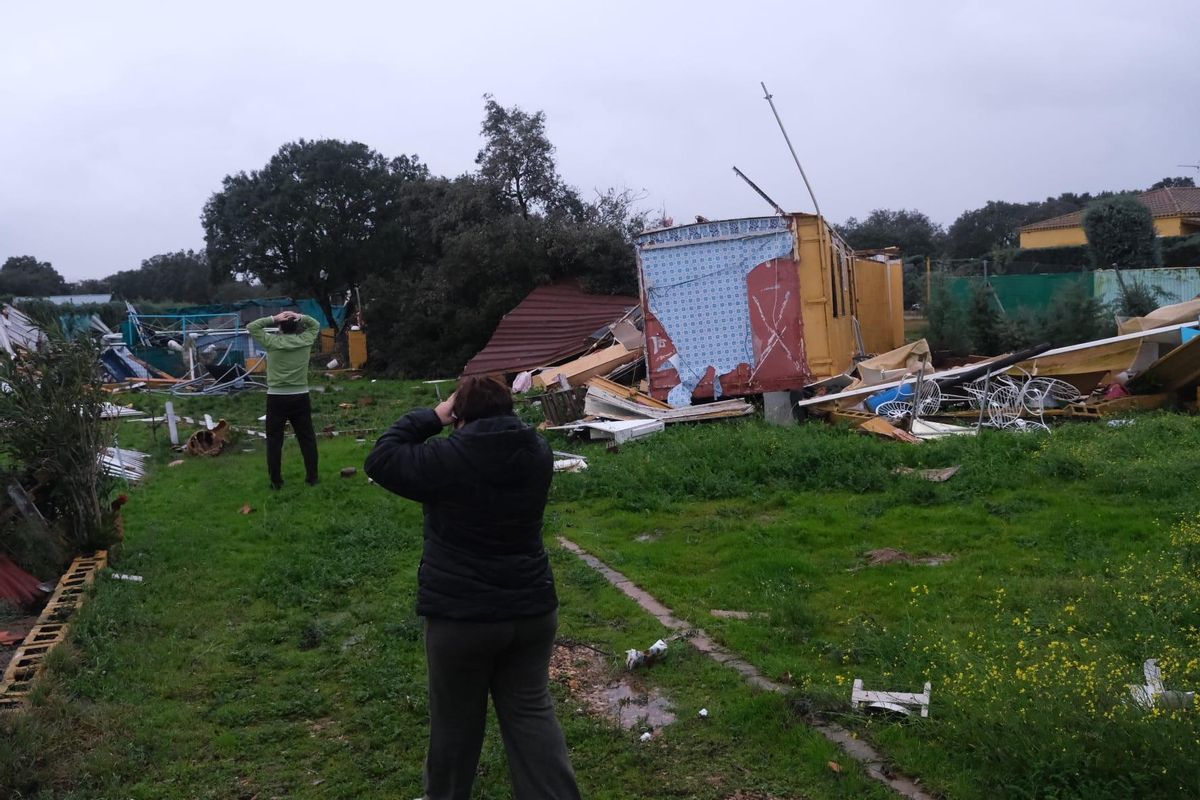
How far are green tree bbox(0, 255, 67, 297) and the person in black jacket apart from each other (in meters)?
62.7

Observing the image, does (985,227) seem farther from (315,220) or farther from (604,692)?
(604,692)

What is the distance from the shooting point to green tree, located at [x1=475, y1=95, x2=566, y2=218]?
78.9 feet

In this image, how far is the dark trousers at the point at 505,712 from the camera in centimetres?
340

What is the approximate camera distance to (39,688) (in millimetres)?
4625

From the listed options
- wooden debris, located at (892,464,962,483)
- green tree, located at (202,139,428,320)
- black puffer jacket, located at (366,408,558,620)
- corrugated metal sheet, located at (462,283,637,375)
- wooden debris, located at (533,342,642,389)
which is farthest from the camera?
green tree, located at (202,139,428,320)

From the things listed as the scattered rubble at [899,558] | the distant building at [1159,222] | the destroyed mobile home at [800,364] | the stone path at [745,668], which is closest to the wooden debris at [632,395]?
the destroyed mobile home at [800,364]

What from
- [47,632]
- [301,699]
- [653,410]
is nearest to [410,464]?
[301,699]

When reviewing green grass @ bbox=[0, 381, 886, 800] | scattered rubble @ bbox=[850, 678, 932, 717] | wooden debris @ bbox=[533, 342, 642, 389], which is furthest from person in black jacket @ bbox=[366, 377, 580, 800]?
wooden debris @ bbox=[533, 342, 642, 389]

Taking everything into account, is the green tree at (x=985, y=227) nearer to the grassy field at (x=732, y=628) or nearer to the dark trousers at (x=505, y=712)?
the grassy field at (x=732, y=628)

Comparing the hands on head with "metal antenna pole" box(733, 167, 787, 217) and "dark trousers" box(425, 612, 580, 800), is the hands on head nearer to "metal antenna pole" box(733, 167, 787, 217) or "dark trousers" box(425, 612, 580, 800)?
"dark trousers" box(425, 612, 580, 800)

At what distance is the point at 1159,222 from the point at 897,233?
1479 centimetres

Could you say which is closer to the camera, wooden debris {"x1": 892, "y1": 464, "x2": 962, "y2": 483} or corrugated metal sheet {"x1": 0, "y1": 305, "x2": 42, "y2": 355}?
corrugated metal sheet {"x1": 0, "y1": 305, "x2": 42, "y2": 355}

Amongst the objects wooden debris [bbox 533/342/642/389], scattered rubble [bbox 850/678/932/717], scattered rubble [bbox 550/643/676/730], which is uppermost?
wooden debris [bbox 533/342/642/389]

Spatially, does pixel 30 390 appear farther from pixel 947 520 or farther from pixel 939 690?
pixel 947 520
